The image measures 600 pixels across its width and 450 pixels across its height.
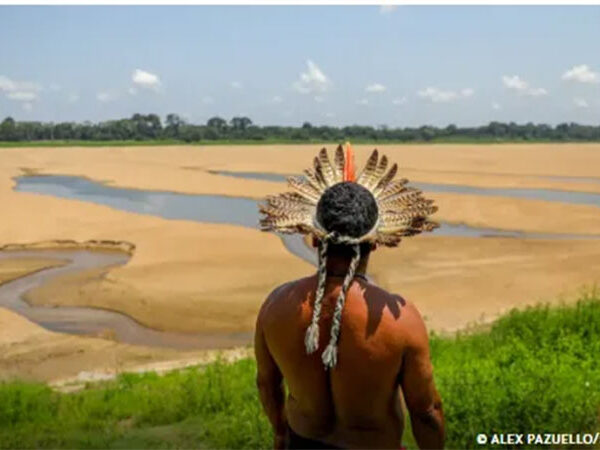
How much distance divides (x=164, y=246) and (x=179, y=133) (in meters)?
79.0

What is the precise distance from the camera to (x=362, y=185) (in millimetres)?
2412

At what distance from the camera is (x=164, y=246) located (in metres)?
18.8

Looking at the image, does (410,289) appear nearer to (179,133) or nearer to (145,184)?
(145,184)

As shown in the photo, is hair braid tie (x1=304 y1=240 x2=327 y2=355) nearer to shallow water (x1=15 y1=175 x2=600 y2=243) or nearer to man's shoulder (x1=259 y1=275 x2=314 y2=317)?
man's shoulder (x1=259 y1=275 x2=314 y2=317)

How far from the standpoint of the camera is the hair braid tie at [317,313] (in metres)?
2.21

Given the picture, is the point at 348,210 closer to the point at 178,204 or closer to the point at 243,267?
the point at 243,267

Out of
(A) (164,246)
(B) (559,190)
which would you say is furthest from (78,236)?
(B) (559,190)

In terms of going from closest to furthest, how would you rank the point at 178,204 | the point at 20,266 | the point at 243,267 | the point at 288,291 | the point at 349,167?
the point at 288,291, the point at 349,167, the point at 243,267, the point at 20,266, the point at 178,204

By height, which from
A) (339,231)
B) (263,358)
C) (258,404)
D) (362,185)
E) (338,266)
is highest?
(362,185)

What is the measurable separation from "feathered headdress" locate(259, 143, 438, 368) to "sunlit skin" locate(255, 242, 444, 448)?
7 centimetres

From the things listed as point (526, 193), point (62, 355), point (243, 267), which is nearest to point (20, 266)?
point (243, 267)

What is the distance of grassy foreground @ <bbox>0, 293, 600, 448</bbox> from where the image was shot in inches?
190

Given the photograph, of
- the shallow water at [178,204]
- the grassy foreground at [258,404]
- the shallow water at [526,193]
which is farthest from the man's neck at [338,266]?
the shallow water at [526,193]

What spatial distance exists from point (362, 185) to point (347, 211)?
0.17 metres
